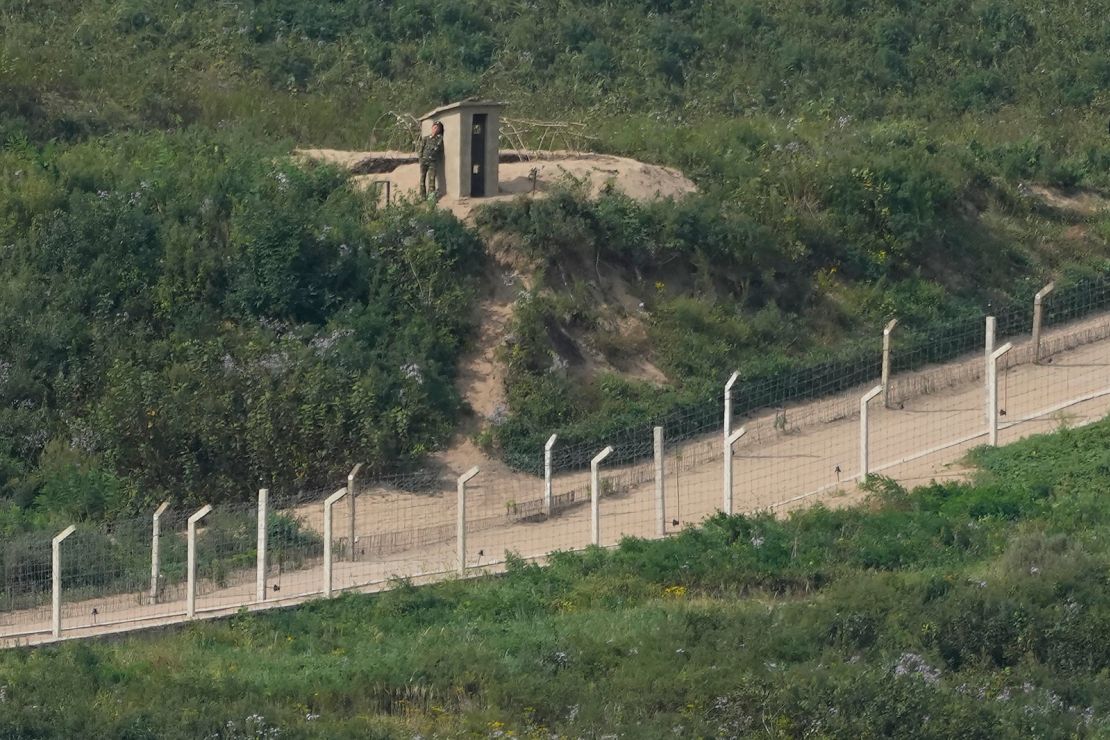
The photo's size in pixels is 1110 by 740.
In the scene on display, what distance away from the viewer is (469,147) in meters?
27.5

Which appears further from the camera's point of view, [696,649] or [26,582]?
[26,582]

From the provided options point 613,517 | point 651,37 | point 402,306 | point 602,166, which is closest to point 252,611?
point 613,517

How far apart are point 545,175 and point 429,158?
1.58 metres

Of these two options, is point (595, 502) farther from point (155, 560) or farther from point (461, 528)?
point (155, 560)

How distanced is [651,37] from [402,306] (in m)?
14.1

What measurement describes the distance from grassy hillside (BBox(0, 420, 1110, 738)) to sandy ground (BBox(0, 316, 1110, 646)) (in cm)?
90

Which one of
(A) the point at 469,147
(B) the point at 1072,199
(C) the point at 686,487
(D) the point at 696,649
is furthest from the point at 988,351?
(B) the point at 1072,199

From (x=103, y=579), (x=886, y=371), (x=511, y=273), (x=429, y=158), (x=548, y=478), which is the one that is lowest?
(x=103, y=579)

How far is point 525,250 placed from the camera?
26.8 metres

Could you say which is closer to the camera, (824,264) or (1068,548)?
(1068,548)

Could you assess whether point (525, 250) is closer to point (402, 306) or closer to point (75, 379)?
point (402, 306)

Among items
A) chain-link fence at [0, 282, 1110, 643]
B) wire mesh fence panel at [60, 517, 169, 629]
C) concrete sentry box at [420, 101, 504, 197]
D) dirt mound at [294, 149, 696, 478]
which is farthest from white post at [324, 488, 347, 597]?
concrete sentry box at [420, 101, 504, 197]

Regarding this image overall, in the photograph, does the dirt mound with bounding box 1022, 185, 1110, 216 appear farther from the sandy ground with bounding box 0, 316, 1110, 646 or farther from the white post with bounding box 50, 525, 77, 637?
the white post with bounding box 50, 525, 77, 637

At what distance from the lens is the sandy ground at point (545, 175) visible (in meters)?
28.0
